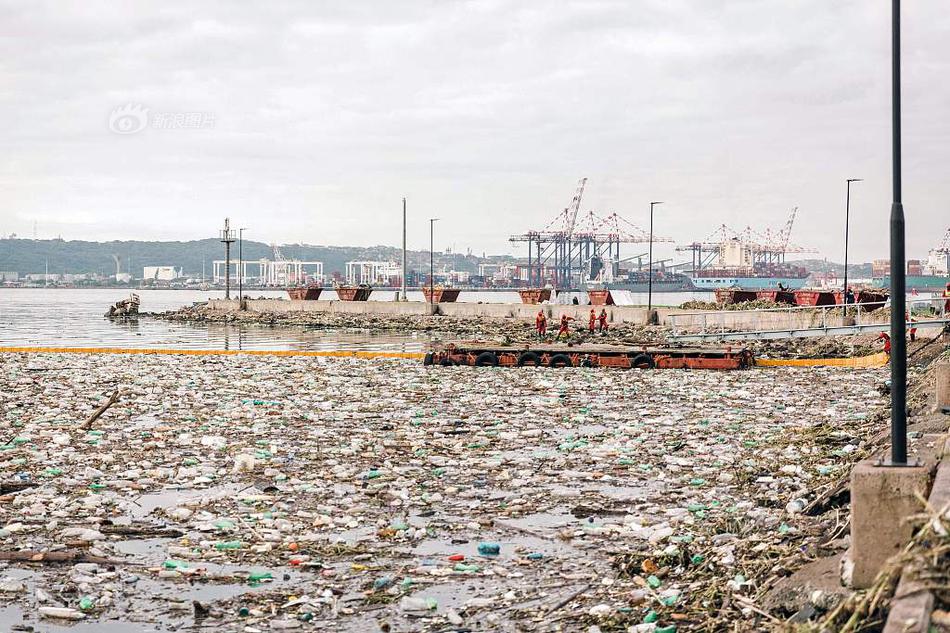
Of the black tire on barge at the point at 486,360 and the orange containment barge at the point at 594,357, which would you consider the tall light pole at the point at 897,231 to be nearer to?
the orange containment barge at the point at 594,357

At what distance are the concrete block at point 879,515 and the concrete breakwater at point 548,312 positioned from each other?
105ft

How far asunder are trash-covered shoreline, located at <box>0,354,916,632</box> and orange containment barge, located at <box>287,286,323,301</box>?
6091cm

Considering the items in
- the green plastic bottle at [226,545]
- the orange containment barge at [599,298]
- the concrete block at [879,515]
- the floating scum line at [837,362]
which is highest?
the orange containment barge at [599,298]

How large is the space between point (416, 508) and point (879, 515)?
17.5ft

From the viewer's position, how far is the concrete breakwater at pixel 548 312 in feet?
142

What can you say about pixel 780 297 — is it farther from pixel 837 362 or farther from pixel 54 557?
pixel 54 557

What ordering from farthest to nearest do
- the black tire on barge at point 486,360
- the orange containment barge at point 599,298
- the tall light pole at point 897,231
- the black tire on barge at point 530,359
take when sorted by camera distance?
the orange containment barge at point 599,298 → the black tire on barge at point 486,360 → the black tire on barge at point 530,359 → the tall light pole at point 897,231

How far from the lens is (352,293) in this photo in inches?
3024

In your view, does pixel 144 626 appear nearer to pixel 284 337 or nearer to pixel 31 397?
pixel 31 397

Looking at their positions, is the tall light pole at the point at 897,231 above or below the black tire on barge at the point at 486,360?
above

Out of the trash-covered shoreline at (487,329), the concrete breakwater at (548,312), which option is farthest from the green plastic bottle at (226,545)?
the concrete breakwater at (548,312)

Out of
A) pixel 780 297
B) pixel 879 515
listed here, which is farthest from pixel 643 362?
pixel 780 297

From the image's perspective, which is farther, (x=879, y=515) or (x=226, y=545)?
(x=226, y=545)

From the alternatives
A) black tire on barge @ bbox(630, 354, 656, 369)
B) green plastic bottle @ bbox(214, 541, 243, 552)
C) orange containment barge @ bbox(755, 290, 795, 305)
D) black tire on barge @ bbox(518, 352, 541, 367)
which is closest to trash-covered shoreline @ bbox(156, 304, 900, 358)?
black tire on barge @ bbox(518, 352, 541, 367)
